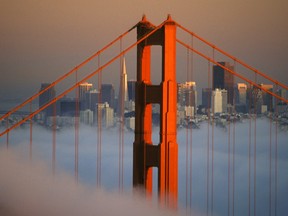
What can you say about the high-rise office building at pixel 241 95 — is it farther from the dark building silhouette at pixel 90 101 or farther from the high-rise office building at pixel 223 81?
the dark building silhouette at pixel 90 101

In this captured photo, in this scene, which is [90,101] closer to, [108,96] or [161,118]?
[108,96]

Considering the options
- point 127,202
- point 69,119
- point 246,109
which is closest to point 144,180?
point 127,202

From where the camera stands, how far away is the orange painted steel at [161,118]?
36.6 feet

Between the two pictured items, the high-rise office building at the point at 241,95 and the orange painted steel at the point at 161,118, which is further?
the high-rise office building at the point at 241,95

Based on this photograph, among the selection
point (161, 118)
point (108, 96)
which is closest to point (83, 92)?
point (108, 96)

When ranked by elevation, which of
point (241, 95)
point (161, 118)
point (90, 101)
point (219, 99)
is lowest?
point (161, 118)

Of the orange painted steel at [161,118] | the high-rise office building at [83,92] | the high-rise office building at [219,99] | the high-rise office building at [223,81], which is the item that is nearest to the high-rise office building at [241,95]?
the high-rise office building at [223,81]

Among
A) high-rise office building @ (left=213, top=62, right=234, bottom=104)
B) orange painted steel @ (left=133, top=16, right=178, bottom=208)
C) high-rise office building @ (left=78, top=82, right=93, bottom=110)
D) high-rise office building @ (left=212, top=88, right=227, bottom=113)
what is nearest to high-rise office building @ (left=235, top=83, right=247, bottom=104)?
high-rise office building @ (left=213, top=62, right=234, bottom=104)

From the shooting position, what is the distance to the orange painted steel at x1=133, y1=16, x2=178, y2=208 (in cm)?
1116

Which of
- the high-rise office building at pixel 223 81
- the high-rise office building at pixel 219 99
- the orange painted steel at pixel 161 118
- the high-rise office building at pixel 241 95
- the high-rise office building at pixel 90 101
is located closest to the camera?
the orange painted steel at pixel 161 118

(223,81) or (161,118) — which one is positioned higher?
(223,81)

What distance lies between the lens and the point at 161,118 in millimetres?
11180

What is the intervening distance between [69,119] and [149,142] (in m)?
11.0

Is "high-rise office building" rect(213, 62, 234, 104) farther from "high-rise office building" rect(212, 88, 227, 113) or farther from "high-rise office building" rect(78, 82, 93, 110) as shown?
"high-rise office building" rect(78, 82, 93, 110)
